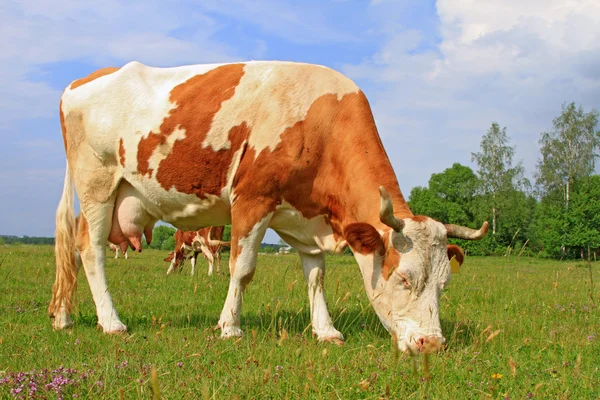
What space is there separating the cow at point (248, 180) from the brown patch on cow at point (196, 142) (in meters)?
0.01

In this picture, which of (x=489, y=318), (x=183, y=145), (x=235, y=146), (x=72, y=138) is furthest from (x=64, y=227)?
(x=489, y=318)

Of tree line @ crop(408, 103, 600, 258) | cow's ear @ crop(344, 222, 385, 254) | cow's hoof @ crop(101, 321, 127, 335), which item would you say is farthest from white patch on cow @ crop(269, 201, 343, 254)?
tree line @ crop(408, 103, 600, 258)

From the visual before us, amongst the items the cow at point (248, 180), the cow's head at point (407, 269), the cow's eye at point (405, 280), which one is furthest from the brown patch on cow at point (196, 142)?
the cow's eye at point (405, 280)

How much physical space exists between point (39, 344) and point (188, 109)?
2860 millimetres

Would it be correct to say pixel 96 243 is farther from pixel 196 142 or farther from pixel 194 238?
pixel 194 238

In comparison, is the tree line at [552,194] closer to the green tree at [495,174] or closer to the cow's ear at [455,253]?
the green tree at [495,174]

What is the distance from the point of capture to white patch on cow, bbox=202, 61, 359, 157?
577cm

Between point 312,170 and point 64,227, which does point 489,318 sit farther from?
point 64,227

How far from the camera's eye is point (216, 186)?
594 centimetres

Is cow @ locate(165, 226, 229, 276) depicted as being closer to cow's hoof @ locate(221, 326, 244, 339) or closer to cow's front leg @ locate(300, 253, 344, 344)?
cow's front leg @ locate(300, 253, 344, 344)

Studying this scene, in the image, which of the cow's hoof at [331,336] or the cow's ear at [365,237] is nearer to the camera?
the cow's ear at [365,237]

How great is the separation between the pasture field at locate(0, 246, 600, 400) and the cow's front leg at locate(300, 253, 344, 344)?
0.77ft

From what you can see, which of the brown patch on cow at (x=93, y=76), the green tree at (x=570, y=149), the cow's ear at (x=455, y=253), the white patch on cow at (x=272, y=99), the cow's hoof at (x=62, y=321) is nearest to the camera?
Result: the cow's ear at (x=455, y=253)

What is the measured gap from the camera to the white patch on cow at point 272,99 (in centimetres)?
577
